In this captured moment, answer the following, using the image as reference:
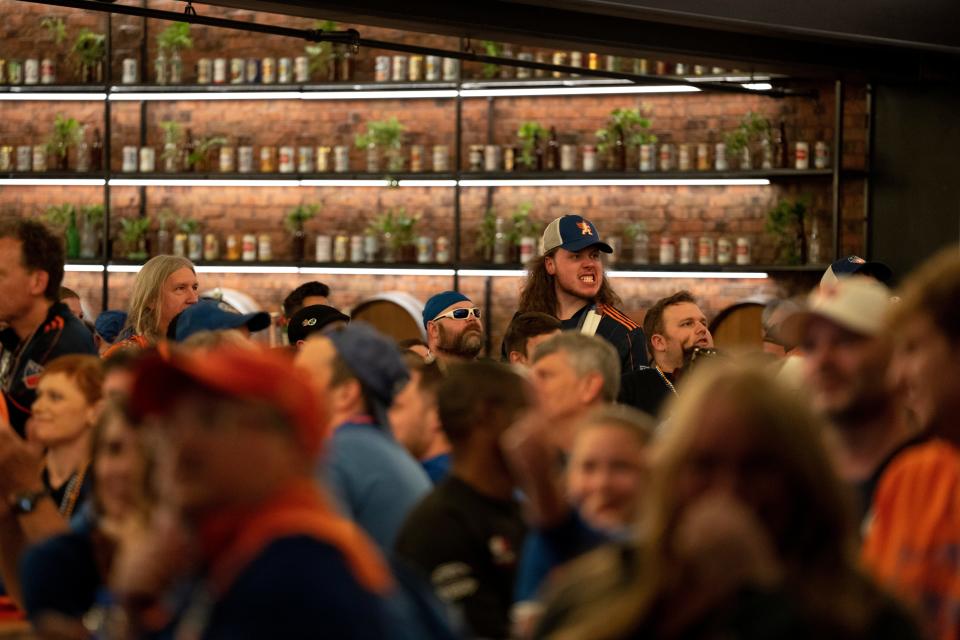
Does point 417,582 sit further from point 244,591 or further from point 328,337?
point 328,337

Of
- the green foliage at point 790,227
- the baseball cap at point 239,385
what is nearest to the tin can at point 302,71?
the green foliage at point 790,227

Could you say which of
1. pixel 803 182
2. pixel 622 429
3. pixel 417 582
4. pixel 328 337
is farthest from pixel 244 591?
pixel 803 182

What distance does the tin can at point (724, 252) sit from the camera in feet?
33.1

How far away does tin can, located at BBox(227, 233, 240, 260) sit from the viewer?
11086 mm

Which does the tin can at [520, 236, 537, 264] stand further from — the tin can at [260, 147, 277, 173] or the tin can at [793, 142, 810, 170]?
the tin can at [260, 147, 277, 173]

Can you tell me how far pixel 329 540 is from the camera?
1752 millimetres

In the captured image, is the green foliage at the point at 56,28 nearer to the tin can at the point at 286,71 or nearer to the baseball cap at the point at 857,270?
the tin can at the point at 286,71

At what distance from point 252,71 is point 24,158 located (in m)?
1.95

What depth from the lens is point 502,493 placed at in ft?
10.1

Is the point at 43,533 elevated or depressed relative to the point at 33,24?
depressed

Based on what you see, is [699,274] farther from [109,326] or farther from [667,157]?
[109,326]

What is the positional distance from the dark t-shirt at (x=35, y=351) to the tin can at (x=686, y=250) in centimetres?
601

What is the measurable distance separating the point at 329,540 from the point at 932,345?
3.62 feet

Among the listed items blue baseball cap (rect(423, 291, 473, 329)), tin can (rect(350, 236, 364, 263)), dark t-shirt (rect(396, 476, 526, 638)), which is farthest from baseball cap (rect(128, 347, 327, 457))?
tin can (rect(350, 236, 364, 263))
